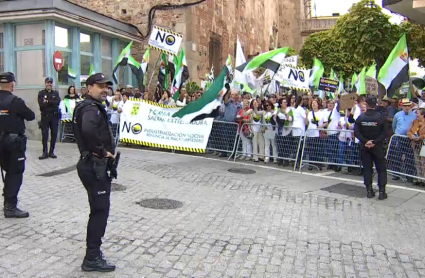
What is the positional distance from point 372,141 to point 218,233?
3667 mm

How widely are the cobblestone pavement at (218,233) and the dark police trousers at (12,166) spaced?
0.39m

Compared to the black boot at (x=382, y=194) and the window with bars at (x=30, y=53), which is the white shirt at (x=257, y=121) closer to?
the black boot at (x=382, y=194)

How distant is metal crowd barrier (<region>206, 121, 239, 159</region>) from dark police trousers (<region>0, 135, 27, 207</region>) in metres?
6.27

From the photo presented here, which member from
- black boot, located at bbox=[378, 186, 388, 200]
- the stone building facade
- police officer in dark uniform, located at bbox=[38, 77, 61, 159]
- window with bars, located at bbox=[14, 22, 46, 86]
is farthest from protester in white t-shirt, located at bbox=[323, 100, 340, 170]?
the stone building facade

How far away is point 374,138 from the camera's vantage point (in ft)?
25.6

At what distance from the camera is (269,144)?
36.3 ft

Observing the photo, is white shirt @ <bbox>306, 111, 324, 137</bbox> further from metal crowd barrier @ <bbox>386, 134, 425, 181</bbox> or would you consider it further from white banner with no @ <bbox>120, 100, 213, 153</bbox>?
white banner with no @ <bbox>120, 100, 213, 153</bbox>

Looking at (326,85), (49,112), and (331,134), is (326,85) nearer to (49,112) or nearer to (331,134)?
(331,134)

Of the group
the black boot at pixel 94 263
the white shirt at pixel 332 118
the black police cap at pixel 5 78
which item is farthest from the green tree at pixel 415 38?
the black boot at pixel 94 263

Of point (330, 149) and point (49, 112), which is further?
point (49, 112)

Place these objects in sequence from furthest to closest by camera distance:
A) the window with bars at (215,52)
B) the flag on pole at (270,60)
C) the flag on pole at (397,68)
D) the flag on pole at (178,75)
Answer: the window with bars at (215,52) → the flag on pole at (178,75) → the flag on pole at (270,60) → the flag on pole at (397,68)

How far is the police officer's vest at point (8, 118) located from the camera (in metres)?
5.76

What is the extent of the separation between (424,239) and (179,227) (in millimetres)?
3225

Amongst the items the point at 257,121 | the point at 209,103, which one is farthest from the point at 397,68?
the point at 209,103
